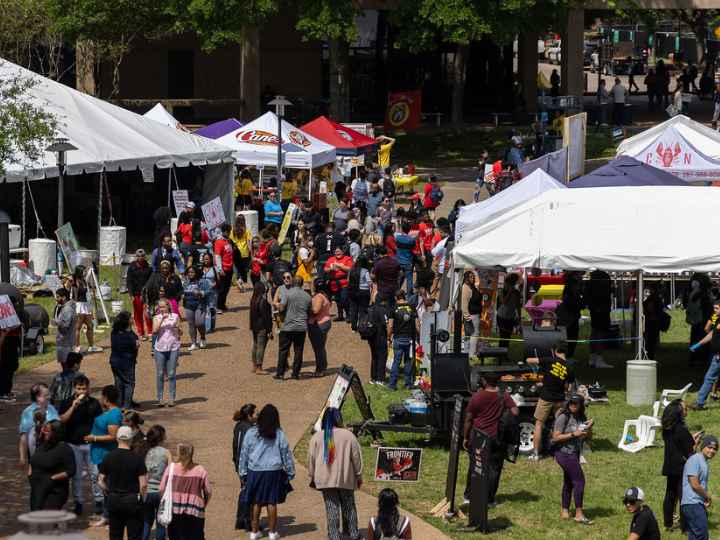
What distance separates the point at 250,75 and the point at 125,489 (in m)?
39.6

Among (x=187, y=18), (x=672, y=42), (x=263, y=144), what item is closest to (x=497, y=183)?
(x=263, y=144)

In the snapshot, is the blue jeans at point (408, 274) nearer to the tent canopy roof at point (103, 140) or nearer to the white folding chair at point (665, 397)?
the tent canopy roof at point (103, 140)

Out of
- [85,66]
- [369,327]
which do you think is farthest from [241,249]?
[85,66]

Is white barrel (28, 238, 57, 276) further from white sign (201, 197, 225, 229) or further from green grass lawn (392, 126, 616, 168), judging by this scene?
green grass lawn (392, 126, 616, 168)

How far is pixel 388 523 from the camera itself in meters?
11.6

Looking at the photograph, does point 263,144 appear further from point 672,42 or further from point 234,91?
point 672,42

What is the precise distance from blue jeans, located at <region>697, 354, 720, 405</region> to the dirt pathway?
488 centimetres

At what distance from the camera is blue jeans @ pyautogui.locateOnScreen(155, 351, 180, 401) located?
18531mm

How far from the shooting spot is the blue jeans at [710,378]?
18.5m

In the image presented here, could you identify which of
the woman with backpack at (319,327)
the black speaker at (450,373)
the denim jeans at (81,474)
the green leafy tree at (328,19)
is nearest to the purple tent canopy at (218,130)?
the green leafy tree at (328,19)

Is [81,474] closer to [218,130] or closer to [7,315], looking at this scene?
[7,315]

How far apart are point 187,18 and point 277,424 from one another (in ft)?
110

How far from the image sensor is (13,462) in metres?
16.2

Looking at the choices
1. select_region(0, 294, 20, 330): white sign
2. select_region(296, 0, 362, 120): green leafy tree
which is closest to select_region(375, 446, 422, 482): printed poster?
select_region(0, 294, 20, 330): white sign
